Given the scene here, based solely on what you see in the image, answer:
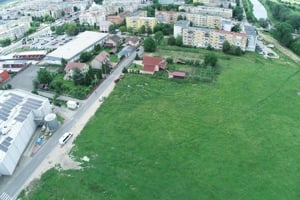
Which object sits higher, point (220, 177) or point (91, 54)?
point (91, 54)

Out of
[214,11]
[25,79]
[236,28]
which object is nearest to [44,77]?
[25,79]

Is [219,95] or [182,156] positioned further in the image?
[219,95]

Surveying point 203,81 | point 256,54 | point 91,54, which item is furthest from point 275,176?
point 91,54

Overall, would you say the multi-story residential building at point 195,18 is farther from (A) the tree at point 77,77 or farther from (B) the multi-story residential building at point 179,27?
(A) the tree at point 77,77

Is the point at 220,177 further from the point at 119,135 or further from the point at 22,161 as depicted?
the point at 22,161

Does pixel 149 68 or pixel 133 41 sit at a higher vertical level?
pixel 133 41

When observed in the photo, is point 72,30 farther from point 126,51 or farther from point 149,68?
point 149,68

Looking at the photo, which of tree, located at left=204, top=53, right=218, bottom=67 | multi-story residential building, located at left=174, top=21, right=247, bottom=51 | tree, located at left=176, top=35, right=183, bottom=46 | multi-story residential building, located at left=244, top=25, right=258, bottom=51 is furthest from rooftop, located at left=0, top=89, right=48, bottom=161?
multi-story residential building, located at left=244, top=25, right=258, bottom=51

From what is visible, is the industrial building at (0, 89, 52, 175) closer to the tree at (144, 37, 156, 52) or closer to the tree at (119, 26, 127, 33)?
the tree at (144, 37, 156, 52)
